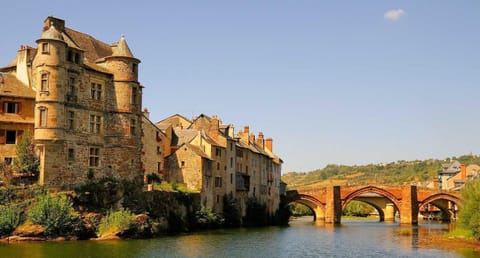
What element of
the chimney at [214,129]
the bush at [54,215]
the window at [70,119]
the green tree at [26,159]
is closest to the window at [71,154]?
the window at [70,119]

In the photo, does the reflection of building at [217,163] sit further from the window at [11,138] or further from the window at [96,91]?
the window at [11,138]

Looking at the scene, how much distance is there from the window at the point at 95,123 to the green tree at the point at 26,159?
17.8ft

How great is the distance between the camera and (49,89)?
49.7 m

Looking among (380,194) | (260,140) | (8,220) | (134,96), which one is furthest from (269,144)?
(8,220)

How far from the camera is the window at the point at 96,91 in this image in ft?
175

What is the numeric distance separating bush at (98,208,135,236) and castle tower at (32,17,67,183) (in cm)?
610

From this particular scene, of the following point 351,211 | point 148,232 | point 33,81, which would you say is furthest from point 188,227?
point 351,211

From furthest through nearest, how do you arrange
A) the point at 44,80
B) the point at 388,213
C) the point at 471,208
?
the point at 388,213
the point at 471,208
the point at 44,80

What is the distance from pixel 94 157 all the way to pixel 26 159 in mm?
5919

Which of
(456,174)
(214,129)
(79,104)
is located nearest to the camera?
(79,104)

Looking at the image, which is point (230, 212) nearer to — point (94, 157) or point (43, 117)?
point (94, 157)

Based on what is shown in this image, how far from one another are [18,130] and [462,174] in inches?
3740

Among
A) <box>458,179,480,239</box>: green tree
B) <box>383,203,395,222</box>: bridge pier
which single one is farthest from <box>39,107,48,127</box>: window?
<box>383,203,395,222</box>: bridge pier

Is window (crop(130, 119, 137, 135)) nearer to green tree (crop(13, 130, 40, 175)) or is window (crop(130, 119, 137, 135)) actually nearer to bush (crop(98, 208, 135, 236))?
bush (crop(98, 208, 135, 236))
